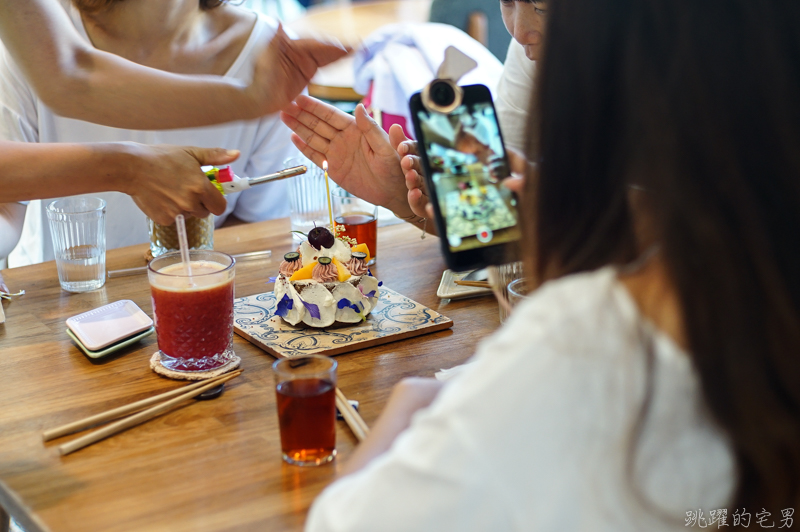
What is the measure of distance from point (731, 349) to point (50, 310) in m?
1.17

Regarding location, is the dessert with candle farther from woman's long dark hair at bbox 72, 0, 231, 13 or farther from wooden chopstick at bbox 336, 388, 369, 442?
woman's long dark hair at bbox 72, 0, 231, 13

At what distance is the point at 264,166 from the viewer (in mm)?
2377

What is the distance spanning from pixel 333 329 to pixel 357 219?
38cm

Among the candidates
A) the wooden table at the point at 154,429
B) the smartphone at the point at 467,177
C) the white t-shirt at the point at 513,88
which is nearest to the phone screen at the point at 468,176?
the smartphone at the point at 467,177

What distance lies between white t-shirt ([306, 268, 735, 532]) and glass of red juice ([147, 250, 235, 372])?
582mm

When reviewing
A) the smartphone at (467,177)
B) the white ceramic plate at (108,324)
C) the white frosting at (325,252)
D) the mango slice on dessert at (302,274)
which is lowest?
the white ceramic plate at (108,324)

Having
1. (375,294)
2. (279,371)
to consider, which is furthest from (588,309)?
(375,294)

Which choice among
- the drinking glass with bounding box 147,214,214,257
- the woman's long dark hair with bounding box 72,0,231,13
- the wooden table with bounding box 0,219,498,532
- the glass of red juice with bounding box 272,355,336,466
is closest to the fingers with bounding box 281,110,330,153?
the drinking glass with bounding box 147,214,214,257

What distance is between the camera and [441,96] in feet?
3.36

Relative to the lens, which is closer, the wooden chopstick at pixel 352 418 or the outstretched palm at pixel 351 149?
the wooden chopstick at pixel 352 418

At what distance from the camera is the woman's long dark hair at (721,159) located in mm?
504

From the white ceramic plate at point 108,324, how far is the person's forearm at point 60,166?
0.81ft

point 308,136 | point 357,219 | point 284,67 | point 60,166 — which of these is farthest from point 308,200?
point 60,166

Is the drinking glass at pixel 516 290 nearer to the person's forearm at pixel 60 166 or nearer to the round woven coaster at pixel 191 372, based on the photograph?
the round woven coaster at pixel 191 372
